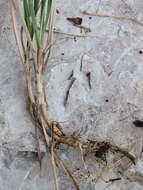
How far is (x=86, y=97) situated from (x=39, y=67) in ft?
0.42

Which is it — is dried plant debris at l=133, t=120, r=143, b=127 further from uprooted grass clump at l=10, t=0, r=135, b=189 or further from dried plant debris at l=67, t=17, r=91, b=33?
dried plant debris at l=67, t=17, r=91, b=33

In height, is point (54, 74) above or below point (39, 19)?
below

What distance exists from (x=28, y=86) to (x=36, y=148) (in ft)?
0.46

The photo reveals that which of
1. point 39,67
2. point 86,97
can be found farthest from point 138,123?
point 39,67

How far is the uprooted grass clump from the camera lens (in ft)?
3.77

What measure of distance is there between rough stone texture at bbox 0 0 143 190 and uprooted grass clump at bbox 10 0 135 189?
0.03 metres

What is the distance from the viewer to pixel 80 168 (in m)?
1.16

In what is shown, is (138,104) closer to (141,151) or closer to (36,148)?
(141,151)

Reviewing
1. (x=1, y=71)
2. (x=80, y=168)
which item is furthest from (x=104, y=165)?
(x=1, y=71)

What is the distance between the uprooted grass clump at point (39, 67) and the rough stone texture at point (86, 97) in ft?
0.09

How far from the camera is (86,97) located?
48.2 inches

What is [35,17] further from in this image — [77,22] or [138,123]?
[138,123]

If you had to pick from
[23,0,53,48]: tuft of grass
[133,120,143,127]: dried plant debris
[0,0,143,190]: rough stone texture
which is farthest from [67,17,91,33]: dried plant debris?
[133,120,143,127]: dried plant debris

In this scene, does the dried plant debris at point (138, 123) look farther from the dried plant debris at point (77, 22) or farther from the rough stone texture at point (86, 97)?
the dried plant debris at point (77, 22)
